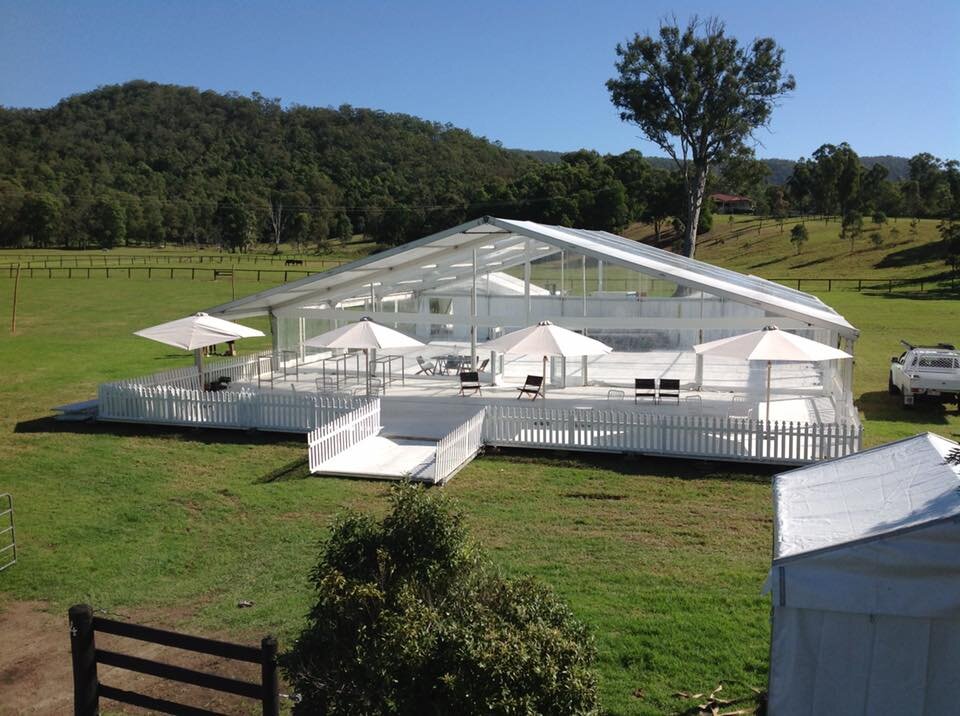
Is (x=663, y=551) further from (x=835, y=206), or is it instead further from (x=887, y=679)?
(x=835, y=206)

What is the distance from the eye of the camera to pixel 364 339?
17594mm

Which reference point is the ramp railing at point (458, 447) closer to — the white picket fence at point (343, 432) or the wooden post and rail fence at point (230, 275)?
the white picket fence at point (343, 432)

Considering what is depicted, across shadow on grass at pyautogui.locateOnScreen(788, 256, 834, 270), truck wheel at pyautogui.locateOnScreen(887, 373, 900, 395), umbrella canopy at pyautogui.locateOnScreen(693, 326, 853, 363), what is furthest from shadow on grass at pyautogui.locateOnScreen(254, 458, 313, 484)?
shadow on grass at pyautogui.locateOnScreen(788, 256, 834, 270)

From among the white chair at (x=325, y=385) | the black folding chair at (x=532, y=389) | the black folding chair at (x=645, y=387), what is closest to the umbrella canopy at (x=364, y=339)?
the white chair at (x=325, y=385)

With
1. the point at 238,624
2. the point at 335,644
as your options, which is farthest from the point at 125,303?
the point at 335,644

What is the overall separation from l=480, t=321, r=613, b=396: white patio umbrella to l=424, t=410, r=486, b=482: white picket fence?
64.0 inches

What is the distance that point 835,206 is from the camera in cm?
9644

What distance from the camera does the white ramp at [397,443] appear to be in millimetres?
13742

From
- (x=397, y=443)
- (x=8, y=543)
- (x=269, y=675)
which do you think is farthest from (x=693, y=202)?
(x=269, y=675)

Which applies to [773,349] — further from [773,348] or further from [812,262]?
[812,262]

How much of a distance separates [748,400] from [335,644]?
14.5m

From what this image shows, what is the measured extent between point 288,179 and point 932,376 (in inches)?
4167

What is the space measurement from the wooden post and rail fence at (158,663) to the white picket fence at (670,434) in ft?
33.0

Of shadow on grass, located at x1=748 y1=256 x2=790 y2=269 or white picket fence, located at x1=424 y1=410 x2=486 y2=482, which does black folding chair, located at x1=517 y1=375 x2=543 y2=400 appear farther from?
shadow on grass, located at x1=748 y1=256 x2=790 y2=269
